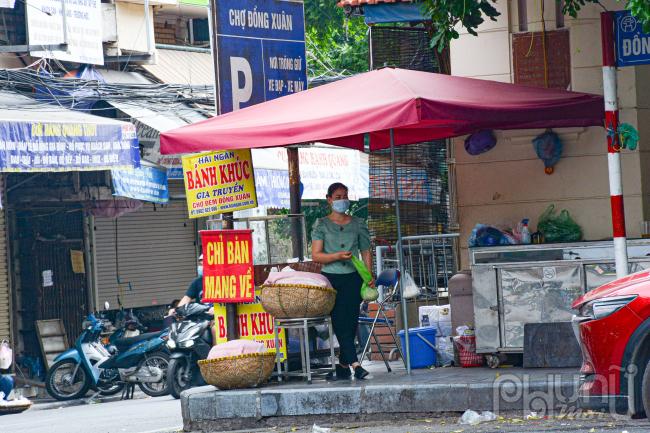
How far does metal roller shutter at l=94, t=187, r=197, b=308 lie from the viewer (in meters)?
20.5

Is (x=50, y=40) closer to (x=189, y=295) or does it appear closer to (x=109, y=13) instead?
(x=109, y=13)

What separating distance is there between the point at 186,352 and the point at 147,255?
21.5 feet

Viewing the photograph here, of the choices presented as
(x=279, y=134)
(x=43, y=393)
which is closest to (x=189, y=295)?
(x=43, y=393)

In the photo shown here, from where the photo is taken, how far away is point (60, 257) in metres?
19.7

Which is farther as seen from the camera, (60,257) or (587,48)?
(60,257)

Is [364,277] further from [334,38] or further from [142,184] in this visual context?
[334,38]

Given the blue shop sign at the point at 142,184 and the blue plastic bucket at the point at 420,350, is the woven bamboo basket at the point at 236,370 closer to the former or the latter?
the blue plastic bucket at the point at 420,350

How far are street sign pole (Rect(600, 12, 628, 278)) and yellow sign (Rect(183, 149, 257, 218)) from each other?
3.31m

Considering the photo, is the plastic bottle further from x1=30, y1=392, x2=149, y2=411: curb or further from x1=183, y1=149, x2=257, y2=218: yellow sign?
x1=30, y1=392, x2=149, y2=411: curb

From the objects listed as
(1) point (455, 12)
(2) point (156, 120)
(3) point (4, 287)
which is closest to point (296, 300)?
(1) point (455, 12)

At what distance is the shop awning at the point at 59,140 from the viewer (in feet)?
51.4

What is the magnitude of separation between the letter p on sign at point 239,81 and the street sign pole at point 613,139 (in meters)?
3.46

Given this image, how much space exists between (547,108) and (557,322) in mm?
1936

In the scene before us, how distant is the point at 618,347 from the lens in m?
7.77
